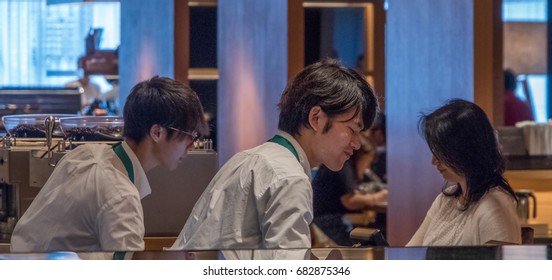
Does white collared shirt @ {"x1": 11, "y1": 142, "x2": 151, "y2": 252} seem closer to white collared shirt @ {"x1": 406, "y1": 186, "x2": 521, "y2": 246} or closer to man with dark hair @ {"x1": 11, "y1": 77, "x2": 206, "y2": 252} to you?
man with dark hair @ {"x1": 11, "y1": 77, "x2": 206, "y2": 252}

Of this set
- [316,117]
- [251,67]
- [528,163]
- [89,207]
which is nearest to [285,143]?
[316,117]

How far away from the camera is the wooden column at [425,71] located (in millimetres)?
1793

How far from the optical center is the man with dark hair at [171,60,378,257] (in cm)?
155

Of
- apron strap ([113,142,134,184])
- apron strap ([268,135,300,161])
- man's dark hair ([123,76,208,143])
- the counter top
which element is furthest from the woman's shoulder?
apron strap ([113,142,134,184])

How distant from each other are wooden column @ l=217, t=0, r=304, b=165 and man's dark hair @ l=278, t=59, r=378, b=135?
0.11m

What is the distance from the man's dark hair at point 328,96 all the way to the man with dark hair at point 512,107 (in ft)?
1.91

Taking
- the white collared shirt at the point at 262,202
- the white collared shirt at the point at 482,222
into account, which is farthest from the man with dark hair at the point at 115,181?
the white collared shirt at the point at 482,222

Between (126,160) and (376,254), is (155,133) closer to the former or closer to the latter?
(126,160)

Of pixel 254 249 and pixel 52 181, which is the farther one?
pixel 52 181

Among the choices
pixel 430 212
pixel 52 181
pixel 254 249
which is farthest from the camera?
pixel 430 212
